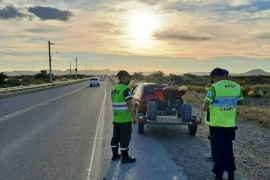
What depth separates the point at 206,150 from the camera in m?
8.83

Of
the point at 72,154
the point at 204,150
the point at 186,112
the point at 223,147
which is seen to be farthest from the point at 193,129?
the point at 223,147

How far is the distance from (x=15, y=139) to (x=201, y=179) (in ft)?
19.9

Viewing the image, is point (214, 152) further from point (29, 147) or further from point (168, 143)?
point (29, 147)

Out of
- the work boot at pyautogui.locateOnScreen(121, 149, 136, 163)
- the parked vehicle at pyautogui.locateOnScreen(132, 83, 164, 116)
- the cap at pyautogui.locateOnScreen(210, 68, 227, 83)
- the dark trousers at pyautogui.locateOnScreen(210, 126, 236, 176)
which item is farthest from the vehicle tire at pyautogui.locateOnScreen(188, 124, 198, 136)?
the cap at pyautogui.locateOnScreen(210, 68, 227, 83)

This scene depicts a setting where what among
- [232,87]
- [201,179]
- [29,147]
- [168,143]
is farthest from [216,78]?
[29,147]

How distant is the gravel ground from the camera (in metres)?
6.84

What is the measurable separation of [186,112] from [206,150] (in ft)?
6.61

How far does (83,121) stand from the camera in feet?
46.2

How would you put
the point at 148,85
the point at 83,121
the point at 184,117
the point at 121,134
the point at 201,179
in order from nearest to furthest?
1. the point at 201,179
2. the point at 121,134
3. the point at 184,117
4. the point at 148,85
5. the point at 83,121

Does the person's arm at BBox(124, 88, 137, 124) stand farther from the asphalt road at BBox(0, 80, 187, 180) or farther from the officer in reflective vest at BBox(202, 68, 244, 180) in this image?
the officer in reflective vest at BBox(202, 68, 244, 180)

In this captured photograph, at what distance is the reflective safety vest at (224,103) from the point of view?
6270 mm

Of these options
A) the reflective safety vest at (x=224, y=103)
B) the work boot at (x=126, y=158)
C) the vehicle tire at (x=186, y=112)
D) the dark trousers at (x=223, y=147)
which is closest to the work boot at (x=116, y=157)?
the work boot at (x=126, y=158)

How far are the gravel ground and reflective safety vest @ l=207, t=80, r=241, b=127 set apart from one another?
109 cm

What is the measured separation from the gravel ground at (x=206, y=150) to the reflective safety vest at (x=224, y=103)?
1.09 metres
